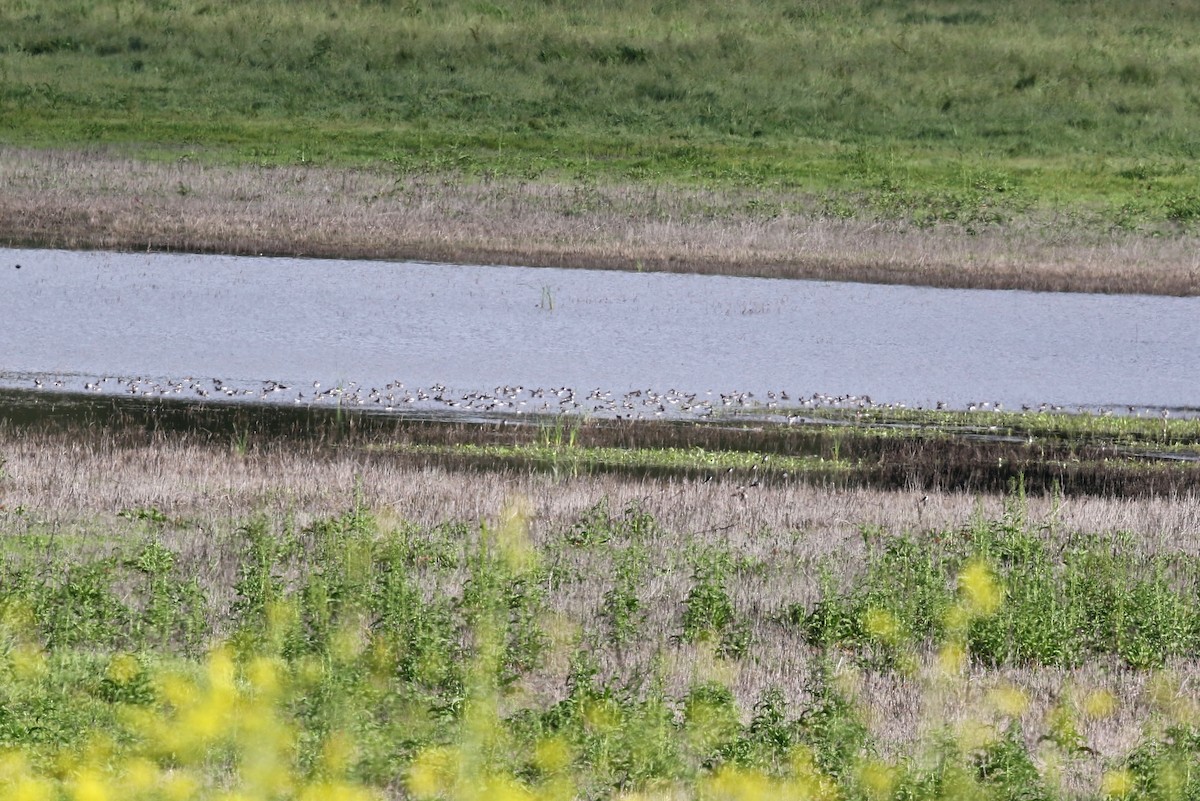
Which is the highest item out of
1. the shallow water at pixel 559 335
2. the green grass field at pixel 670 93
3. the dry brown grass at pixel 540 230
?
the green grass field at pixel 670 93

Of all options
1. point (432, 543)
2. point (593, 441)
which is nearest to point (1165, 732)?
point (432, 543)

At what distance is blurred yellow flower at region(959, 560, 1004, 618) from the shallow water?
9.86 metres

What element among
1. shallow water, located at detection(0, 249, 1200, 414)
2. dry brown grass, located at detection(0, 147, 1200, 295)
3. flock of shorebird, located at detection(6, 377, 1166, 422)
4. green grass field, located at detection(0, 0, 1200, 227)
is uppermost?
green grass field, located at detection(0, 0, 1200, 227)

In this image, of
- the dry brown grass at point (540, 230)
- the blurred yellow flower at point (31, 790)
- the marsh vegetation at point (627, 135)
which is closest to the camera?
the blurred yellow flower at point (31, 790)

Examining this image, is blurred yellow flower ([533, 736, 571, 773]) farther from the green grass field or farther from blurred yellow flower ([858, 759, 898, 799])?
the green grass field

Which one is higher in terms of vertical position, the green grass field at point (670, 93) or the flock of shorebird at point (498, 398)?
the green grass field at point (670, 93)

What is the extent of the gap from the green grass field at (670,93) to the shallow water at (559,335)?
26.2 feet

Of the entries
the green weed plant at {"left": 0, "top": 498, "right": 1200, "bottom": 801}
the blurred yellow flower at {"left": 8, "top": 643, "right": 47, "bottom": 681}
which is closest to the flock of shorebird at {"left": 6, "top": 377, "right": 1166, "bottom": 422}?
the green weed plant at {"left": 0, "top": 498, "right": 1200, "bottom": 801}

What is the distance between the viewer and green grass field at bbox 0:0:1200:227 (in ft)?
133

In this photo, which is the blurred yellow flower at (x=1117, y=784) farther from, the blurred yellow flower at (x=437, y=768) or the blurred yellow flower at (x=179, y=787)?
the blurred yellow flower at (x=179, y=787)

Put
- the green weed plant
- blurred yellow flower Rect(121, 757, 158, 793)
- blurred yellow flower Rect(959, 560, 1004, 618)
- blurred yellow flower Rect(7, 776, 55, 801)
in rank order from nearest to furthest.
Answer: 1. blurred yellow flower Rect(7, 776, 55, 801)
2. blurred yellow flower Rect(121, 757, 158, 793)
3. blurred yellow flower Rect(959, 560, 1004, 618)
4. the green weed plant

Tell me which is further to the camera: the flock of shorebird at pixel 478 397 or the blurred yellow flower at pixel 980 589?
the flock of shorebird at pixel 478 397

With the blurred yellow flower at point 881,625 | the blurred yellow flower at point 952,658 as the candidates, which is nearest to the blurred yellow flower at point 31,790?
the blurred yellow flower at point 952,658

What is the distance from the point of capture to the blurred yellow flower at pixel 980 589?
6820mm
